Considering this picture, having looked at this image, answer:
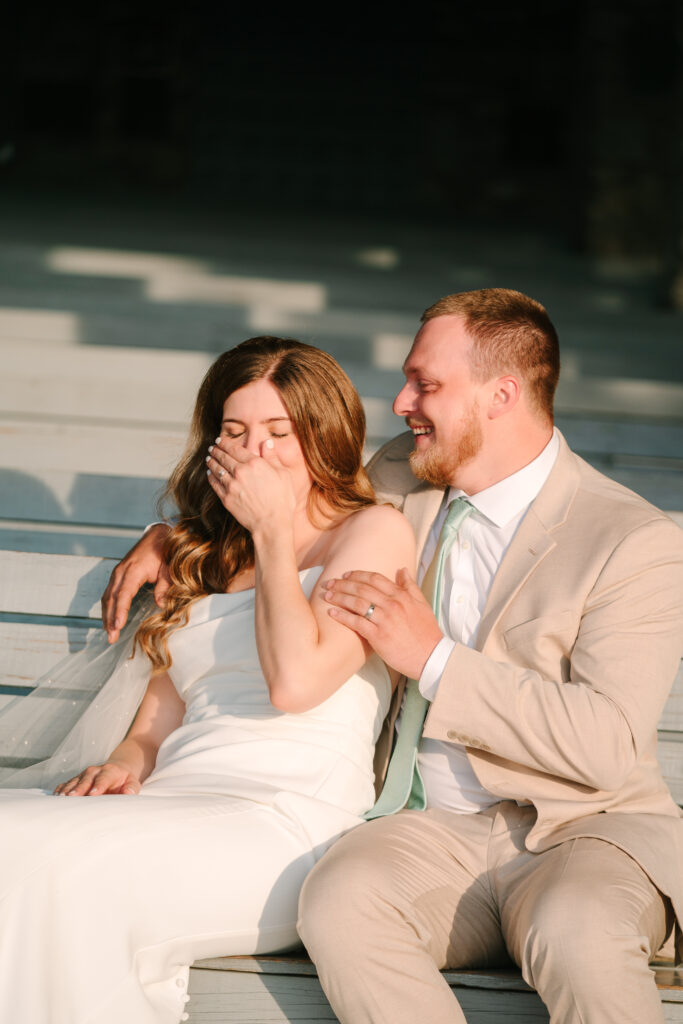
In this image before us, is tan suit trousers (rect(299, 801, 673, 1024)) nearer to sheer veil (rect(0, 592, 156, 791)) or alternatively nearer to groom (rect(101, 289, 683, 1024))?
groom (rect(101, 289, 683, 1024))

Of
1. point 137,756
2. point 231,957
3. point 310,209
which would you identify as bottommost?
point 231,957

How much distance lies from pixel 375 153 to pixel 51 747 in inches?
316

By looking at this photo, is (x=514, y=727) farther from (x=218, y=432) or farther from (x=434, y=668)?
(x=218, y=432)

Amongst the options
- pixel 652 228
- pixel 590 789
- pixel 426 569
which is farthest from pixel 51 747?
pixel 652 228

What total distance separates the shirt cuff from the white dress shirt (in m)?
0.17

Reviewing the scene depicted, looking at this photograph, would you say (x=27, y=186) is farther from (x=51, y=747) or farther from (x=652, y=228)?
(x=51, y=747)

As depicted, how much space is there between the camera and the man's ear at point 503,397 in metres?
2.27

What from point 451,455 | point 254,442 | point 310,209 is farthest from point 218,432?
point 310,209

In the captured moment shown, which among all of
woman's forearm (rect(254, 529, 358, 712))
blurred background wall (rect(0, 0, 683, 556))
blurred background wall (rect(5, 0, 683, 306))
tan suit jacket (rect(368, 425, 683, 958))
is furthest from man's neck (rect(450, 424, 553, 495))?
blurred background wall (rect(5, 0, 683, 306))

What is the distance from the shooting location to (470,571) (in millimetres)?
Result: 2189

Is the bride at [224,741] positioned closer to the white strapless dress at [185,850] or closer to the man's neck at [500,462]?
the white strapless dress at [185,850]

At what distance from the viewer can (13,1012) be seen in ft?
5.49

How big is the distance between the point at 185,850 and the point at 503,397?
110 cm

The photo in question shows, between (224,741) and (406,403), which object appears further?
(406,403)
